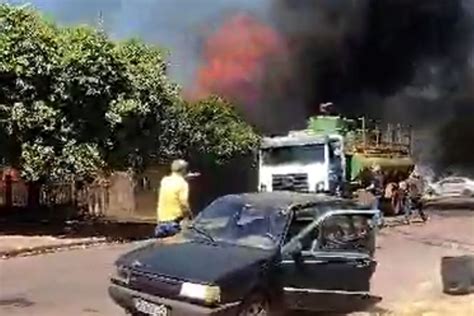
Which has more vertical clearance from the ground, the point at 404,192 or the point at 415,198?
the point at 404,192

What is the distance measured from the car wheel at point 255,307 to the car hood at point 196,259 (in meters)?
0.27

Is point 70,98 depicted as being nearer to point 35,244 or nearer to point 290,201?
point 35,244

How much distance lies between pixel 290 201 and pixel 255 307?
1.34 metres

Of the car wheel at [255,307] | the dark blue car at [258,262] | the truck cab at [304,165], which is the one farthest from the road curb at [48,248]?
the car wheel at [255,307]

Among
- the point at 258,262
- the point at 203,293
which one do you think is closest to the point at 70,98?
the point at 258,262

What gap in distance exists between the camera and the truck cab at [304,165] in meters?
22.3

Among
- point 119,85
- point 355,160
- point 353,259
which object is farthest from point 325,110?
point 353,259

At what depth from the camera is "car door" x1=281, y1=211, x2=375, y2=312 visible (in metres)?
7.74

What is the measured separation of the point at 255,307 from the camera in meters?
7.37

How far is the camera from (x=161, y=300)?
23.2 feet

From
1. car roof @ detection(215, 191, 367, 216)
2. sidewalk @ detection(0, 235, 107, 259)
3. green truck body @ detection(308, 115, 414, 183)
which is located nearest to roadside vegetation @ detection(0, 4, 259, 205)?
sidewalk @ detection(0, 235, 107, 259)

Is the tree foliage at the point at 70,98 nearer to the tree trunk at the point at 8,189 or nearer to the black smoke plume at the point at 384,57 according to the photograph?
the tree trunk at the point at 8,189

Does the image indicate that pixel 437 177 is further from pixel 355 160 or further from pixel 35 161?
pixel 35 161

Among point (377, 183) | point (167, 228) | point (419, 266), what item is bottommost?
point (419, 266)
